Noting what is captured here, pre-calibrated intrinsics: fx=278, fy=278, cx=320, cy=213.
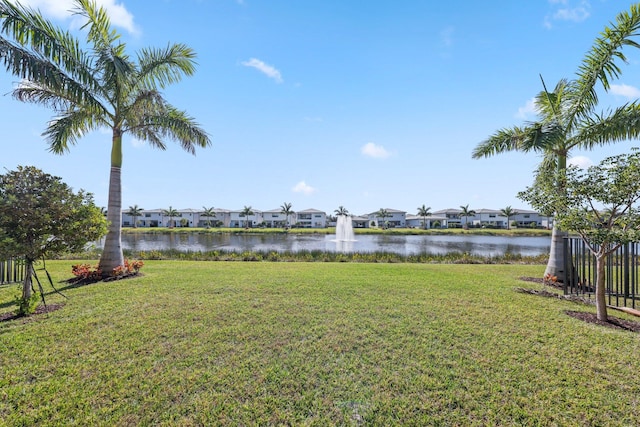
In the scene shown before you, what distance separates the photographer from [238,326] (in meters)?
4.83

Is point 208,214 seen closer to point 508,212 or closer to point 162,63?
point 162,63

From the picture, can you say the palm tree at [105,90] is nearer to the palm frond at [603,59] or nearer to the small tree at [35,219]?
the small tree at [35,219]

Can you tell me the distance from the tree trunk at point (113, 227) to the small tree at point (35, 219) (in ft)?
10.1

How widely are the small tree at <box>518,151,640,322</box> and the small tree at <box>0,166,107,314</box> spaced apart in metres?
10.2

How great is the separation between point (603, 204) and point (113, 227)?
12918mm

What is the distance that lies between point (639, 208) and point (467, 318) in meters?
3.84

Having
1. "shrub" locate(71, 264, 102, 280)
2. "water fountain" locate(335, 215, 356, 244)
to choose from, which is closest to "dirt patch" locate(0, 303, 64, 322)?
"shrub" locate(71, 264, 102, 280)

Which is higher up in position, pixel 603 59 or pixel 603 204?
pixel 603 59

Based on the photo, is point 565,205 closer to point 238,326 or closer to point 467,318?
point 467,318

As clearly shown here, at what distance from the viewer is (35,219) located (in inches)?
210

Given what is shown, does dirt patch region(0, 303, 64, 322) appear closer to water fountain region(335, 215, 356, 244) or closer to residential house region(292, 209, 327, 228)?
water fountain region(335, 215, 356, 244)

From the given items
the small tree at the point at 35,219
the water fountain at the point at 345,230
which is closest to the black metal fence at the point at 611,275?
the small tree at the point at 35,219

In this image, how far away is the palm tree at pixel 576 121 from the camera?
23.2 ft

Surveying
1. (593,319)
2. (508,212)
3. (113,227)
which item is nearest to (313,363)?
(593,319)
